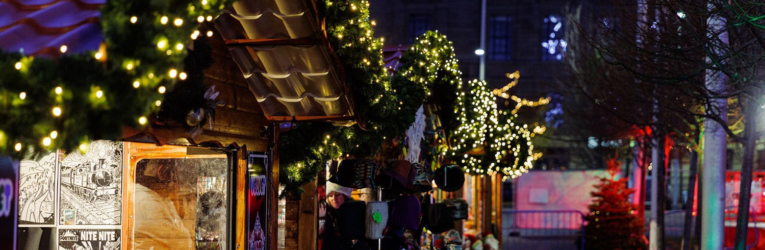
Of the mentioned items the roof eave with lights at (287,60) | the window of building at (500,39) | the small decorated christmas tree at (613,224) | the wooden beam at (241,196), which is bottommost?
the small decorated christmas tree at (613,224)

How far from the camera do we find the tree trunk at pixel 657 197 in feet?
60.8

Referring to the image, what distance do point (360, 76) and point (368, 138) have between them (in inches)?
82.8

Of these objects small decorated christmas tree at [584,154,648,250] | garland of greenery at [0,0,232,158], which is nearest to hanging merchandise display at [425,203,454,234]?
garland of greenery at [0,0,232,158]

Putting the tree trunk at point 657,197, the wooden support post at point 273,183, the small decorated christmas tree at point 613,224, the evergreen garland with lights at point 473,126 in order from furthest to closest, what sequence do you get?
the small decorated christmas tree at point 613,224 < the tree trunk at point 657,197 < the evergreen garland with lights at point 473,126 < the wooden support post at point 273,183

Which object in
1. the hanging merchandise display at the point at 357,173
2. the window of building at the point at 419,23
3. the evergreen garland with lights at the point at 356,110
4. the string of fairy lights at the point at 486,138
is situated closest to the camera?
the evergreen garland with lights at the point at 356,110

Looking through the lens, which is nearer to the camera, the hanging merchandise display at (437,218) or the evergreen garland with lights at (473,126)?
the hanging merchandise display at (437,218)

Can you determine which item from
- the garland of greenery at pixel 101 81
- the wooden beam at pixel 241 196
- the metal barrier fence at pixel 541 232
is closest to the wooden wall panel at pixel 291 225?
the wooden beam at pixel 241 196

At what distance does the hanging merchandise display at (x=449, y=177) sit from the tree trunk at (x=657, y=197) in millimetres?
6860

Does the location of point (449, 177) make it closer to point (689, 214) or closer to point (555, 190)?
point (689, 214)

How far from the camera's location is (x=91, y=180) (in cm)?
828

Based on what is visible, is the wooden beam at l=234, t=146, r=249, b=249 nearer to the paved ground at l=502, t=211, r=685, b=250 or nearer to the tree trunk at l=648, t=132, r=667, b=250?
the tree trunk at l=648, t=132, r=667, b=250

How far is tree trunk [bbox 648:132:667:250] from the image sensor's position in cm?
1855

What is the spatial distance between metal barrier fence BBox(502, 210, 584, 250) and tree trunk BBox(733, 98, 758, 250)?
10408 mm

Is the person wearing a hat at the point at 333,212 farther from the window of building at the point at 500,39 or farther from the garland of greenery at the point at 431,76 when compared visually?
the window of building at the point at 500,39
